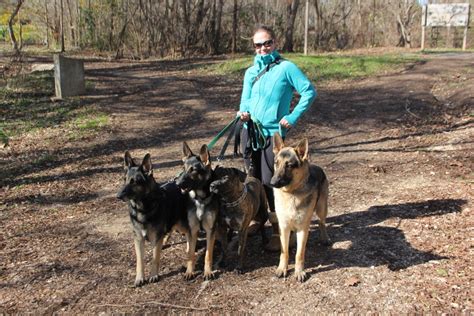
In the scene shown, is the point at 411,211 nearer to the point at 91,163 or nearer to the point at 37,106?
the point at 91,163

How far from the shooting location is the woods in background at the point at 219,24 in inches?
957

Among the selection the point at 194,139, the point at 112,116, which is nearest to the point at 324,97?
the point at 194,139

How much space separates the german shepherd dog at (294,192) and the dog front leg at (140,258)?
1393mm

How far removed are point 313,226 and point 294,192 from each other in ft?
5.43

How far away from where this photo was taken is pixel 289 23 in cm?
2458

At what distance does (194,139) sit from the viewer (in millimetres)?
9930

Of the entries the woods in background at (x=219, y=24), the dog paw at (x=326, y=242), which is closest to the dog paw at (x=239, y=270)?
the dog paw at (x=326, y=242)

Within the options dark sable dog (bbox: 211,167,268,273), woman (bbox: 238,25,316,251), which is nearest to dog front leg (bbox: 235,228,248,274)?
dark sable dog (bbox: 211,167,268,273)

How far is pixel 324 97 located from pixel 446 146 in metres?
5.76

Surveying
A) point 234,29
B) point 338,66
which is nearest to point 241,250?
point 338,66

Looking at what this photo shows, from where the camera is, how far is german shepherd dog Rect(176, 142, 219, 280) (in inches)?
161

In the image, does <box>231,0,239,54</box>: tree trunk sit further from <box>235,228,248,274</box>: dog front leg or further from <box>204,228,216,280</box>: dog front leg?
<box>204,228,216,280</box>: dog front leg

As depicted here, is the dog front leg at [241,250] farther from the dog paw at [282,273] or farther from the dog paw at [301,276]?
the dog paw at [301,276]

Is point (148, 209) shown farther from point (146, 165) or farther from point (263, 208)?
point (263, 208)
